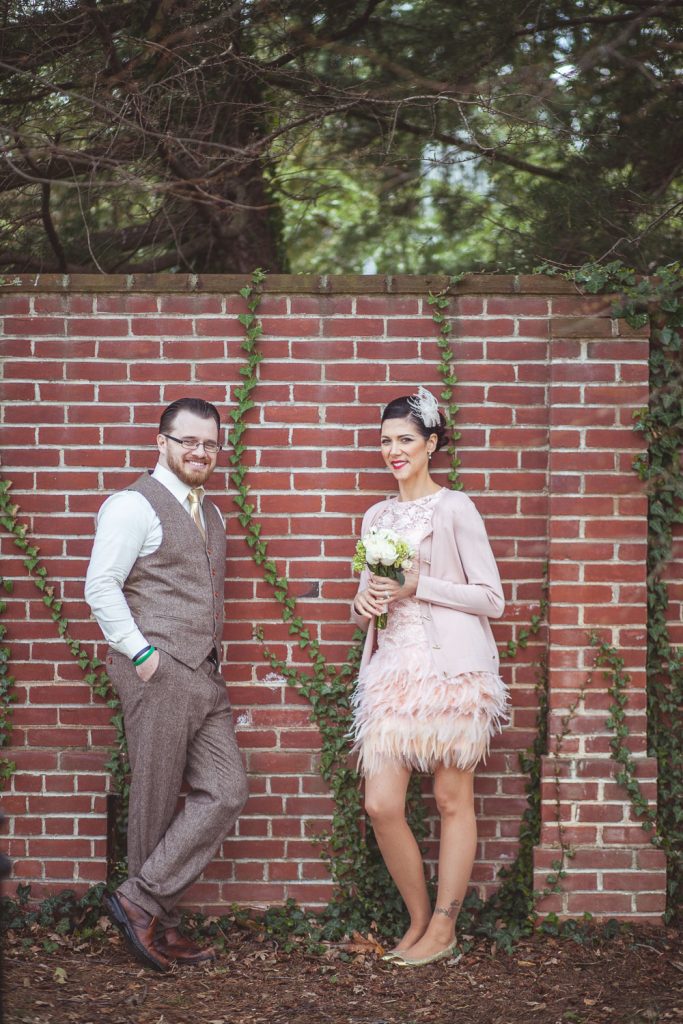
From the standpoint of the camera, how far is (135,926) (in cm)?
356

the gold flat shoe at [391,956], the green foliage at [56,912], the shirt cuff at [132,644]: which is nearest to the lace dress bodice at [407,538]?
the shirt cuff at [132,644]

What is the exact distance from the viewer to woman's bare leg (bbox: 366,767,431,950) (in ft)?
12.2

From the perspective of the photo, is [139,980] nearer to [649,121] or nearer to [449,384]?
[449,384]

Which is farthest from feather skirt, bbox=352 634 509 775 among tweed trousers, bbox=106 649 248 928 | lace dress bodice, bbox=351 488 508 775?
tweed trousers, bbox=106 649 248 928

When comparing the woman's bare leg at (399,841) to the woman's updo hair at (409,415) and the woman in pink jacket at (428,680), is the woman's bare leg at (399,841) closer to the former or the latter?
the woman in pink jacket at (428,680)

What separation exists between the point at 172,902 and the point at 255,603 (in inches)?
50.0

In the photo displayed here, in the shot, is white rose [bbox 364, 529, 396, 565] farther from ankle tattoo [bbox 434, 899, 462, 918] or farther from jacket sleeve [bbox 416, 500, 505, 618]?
ankle tattoo [bbox 434, 899, 462, 918]

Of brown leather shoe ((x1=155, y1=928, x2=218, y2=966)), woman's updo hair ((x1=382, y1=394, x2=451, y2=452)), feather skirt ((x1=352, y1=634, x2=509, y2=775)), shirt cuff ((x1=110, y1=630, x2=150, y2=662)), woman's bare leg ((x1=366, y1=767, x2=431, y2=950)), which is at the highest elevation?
woman's updo hair ((x1=382, y1=394, x2=451, y2=452))

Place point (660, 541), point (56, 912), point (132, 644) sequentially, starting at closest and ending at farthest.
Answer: point (132, 644)
point (56, 912)
point (660, 541)

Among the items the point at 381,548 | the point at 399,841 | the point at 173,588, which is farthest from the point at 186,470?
the point at 399,841

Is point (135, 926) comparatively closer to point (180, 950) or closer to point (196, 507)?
point (180, 950)

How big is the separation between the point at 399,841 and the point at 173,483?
5.60 feet

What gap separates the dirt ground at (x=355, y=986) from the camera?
11.0ft

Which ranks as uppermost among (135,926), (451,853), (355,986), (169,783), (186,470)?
(186,470)
